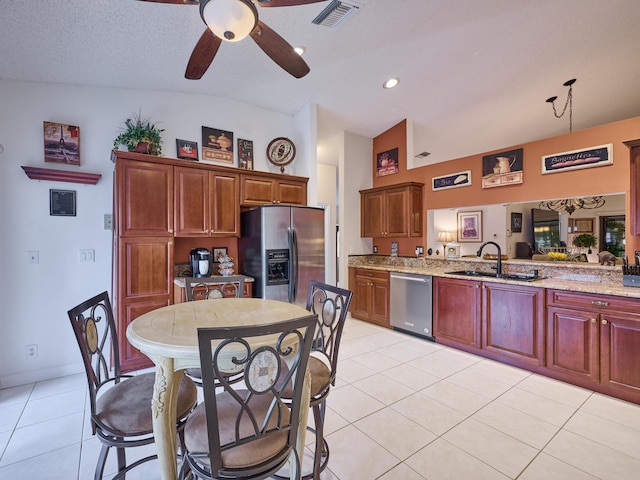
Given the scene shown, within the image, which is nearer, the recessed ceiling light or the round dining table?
the round dining table

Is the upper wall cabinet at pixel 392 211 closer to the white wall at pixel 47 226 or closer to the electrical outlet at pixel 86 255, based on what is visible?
the white wall at pixel 47 226

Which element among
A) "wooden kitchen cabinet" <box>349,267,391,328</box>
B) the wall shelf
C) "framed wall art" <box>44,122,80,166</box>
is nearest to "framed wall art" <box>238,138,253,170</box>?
the wall shelf

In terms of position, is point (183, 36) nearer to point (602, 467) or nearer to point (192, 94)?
point (192, 94)

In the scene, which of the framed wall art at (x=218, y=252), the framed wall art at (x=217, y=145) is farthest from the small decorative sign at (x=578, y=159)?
the framed wall art at (x=218, y=252)

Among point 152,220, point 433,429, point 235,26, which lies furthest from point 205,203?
point 433,429

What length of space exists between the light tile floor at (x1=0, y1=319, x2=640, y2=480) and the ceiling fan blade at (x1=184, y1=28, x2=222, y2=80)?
8.19 feet

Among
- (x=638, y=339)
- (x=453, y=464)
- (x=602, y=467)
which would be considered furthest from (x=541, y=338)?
(x=453, y=464)

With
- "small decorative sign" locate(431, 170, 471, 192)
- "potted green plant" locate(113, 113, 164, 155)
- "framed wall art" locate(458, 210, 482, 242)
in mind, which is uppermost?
"potted green plant" locate(113, 113, 164, 155)

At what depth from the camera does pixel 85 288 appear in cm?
309

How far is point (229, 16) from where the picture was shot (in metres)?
1.46

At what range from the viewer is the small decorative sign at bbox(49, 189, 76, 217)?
2.91m

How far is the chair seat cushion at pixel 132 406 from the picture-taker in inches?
52.5

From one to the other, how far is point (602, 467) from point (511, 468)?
20.9 inches

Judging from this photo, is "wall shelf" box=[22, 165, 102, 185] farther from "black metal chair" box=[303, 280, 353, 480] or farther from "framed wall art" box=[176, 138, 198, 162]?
"black metal chair" box=[303, 280, 353, 480]
